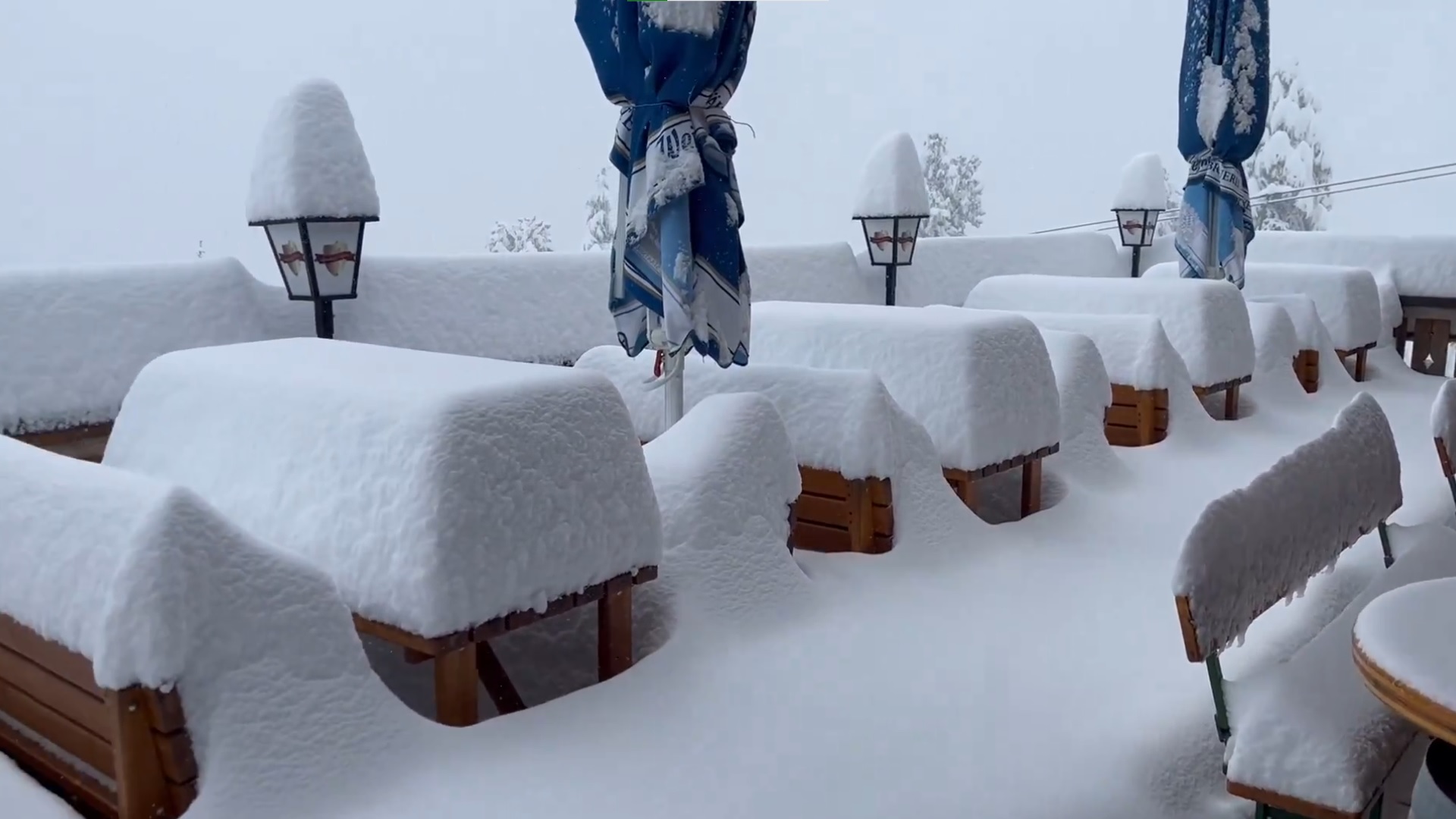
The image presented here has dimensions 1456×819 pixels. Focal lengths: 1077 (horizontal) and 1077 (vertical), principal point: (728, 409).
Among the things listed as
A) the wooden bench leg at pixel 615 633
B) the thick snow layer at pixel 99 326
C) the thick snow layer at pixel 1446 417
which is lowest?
the wooden bench leg at pixel 615 633

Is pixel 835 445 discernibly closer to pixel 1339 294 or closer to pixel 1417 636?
pixel 1417 636

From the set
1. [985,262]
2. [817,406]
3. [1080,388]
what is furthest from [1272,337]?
[817,406]

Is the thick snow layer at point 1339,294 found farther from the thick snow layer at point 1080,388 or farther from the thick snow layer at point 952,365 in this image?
the thick snow layer at point 952,365

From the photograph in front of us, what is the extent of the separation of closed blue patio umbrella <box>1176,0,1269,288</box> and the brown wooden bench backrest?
6.52 metres

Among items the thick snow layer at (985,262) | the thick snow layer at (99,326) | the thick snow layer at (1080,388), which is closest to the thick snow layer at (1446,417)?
the thick snow layer at (1080,388)

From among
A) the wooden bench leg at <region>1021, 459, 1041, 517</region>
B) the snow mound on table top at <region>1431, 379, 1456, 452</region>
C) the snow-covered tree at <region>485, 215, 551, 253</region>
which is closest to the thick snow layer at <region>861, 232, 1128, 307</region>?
the wooden bench leg at <region>1021, 459, 1041, 517</region>

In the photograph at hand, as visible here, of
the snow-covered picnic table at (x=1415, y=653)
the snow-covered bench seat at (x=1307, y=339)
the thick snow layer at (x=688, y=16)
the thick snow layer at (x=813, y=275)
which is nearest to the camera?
the snow-covered picnic table at (x=1415, y=653)

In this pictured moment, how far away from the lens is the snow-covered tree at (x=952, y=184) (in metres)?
28.3

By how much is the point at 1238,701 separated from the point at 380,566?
1.86m

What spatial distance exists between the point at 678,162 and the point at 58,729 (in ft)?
7.34

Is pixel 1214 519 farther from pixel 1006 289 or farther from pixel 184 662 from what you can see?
pixel 1006 289

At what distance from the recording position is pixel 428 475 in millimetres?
2322

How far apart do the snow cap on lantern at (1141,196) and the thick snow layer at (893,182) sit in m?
3.31

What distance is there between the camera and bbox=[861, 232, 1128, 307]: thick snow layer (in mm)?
8875
